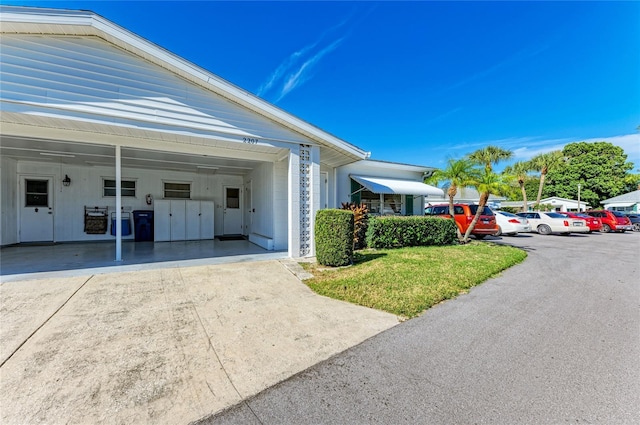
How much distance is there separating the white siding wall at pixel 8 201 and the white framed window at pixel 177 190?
4.62 metres

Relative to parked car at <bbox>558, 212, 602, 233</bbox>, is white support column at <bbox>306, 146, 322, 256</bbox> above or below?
above

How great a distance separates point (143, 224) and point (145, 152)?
4.00 meters

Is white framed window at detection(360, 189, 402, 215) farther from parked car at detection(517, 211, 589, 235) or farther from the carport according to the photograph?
parked car at detection(517, 211, 589, 235)

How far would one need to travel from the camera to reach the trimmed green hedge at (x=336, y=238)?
6.73 metres

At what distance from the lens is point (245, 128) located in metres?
7.04

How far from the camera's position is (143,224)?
10953 mm

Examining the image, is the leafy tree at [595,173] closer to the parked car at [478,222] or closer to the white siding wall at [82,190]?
the parked car at [478,222]

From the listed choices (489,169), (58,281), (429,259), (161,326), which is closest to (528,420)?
(161,326)

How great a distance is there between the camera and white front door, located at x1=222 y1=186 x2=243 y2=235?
1295 centimetres

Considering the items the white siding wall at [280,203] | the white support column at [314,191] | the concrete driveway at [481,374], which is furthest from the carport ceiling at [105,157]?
the concrete driveway at [481,374]

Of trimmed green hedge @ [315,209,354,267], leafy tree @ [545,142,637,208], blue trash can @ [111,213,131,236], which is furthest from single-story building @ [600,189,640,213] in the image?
blue trash can @ [111,213,131,236]

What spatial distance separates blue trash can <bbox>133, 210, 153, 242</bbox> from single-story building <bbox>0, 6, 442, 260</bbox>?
0.04 m

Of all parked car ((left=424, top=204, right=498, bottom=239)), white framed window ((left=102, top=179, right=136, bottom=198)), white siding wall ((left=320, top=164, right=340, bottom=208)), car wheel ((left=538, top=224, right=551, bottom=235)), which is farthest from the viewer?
car wheel ((left=538, top=224, right=551, bottom=235))

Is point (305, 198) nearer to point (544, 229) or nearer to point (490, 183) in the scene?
point (490, 183)
